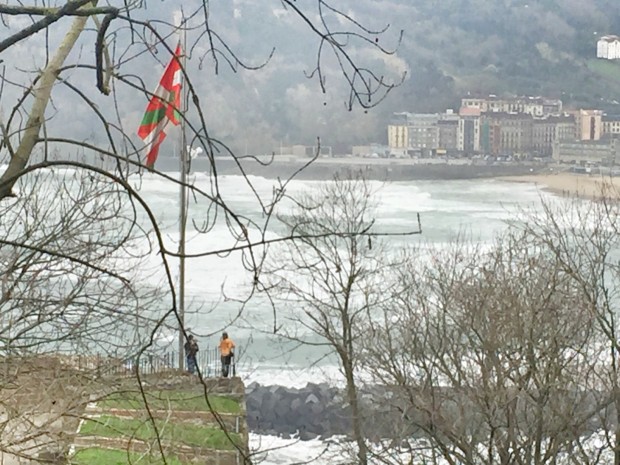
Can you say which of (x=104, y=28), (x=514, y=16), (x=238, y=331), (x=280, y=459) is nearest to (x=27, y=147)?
(x=104, y=28)

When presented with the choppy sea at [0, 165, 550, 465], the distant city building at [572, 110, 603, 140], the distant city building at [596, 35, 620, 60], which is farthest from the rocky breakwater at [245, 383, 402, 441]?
the distant city building at [596, 35, 620, 60]

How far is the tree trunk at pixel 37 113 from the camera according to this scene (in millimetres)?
1941

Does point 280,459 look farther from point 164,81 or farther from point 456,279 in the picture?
point 164,81

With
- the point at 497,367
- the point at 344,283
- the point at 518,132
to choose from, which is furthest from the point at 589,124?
the point at 497,367

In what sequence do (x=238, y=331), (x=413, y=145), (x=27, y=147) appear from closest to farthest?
(x=27, y=147), (x=238, y=331), (x=413, y=145)

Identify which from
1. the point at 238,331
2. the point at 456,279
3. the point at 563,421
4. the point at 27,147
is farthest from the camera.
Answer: the point at 238,331

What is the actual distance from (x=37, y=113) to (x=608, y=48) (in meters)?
Answer: 16.4

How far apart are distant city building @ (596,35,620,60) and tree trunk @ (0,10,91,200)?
16149mm

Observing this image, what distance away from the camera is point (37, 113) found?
2105 millimetres

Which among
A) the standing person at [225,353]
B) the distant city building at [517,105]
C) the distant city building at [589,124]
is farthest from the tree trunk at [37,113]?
the distant city building at [517,105]

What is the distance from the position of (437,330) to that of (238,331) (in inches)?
249

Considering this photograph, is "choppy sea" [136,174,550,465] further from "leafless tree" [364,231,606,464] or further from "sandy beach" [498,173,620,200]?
"leafless tree" [364,231,606,464]

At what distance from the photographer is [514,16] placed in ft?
59.2

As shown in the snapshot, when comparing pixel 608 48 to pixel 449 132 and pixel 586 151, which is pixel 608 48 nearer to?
pixel 586 151
